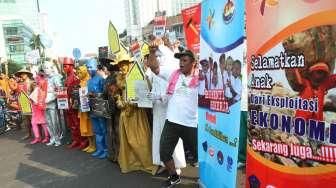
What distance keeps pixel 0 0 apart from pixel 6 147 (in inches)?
3625

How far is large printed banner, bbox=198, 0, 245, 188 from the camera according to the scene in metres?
3.84

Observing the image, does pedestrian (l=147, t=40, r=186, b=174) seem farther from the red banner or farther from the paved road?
the red banner

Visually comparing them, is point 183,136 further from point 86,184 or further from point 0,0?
point 0,0

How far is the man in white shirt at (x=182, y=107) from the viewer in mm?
5641

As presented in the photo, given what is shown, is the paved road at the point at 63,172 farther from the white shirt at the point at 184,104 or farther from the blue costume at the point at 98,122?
the white shirt at the point at 184,104

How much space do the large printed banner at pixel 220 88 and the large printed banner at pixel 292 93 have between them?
1.19ft

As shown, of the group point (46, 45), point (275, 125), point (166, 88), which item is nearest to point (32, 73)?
point (46, 45)

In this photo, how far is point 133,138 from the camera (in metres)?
7.21

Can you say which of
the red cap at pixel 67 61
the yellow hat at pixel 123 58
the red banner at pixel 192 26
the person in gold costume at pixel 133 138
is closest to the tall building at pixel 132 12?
the red cap at pixel 67 61

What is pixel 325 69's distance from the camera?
2.78 m

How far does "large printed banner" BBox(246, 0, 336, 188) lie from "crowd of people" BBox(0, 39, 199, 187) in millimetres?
2239

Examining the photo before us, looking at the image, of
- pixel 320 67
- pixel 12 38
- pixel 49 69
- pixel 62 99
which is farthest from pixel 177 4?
pixel 12 38

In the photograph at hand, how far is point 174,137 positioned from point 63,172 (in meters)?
2.91

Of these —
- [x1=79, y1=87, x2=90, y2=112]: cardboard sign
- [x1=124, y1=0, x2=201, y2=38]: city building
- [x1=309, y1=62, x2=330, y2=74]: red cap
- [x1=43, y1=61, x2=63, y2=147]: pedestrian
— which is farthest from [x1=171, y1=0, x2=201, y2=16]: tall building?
[x1=309, y1=62, x2=330, y2=74]: red cap
